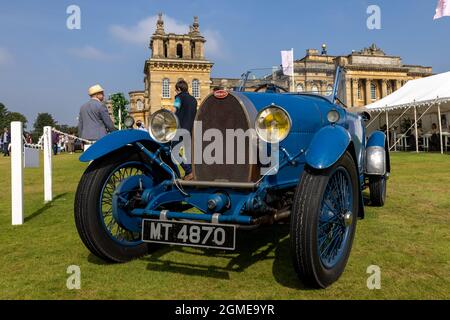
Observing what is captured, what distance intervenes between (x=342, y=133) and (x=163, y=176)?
186 centimetres

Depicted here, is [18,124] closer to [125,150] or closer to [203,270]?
[125,150]

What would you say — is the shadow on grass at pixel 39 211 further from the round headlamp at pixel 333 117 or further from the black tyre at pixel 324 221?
the round headlamp at pixel 333 117

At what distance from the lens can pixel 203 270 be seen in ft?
11.1

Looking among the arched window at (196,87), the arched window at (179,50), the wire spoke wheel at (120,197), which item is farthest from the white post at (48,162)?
the arched window at (179,50)

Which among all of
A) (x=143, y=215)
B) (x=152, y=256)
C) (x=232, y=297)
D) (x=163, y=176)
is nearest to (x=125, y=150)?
(x=163, y=176)

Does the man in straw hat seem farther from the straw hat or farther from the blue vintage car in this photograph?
the blue vintage car

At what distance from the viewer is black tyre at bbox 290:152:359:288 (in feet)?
8.95

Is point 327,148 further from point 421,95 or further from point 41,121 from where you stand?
point 41,121

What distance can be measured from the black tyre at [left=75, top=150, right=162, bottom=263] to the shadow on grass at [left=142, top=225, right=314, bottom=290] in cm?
30

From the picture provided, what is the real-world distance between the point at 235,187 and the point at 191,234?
0.52 metres

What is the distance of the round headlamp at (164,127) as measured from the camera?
3635 millimetres

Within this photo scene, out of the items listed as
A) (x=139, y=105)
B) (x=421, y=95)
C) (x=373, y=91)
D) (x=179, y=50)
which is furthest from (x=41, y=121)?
(x=421, y=95)

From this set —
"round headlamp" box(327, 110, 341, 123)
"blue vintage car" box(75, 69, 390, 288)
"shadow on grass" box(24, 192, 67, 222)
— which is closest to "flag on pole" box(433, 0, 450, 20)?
"blue vintage car" box(75, 69, 390, 288)

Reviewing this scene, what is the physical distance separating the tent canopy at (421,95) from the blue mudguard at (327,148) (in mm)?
14541
